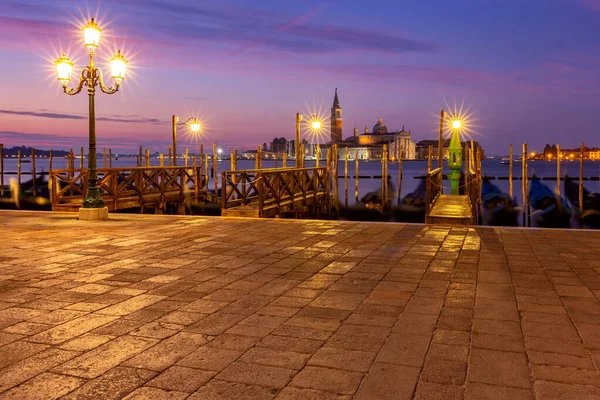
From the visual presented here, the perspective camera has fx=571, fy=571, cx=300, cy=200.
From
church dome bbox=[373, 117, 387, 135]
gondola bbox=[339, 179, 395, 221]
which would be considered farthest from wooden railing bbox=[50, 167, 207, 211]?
church dome bbox=[373, 117, 387, 135]

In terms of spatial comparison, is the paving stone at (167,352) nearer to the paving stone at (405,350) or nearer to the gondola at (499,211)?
the paving stone at (405,350)

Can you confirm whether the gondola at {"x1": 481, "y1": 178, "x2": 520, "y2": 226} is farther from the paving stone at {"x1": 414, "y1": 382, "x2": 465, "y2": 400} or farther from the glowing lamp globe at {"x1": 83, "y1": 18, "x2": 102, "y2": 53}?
the paving stone at {"x1": 414, "y1": 382, "x2": 465, "y2": 400}

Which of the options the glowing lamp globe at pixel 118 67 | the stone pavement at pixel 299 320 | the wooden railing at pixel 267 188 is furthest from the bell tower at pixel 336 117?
the stone pavement at pixel 299 320

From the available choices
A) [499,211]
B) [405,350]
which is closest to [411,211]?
[499,211]

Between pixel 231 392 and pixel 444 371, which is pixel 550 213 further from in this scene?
pixel 231 392

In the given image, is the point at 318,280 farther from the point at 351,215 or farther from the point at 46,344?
the point at 351,215

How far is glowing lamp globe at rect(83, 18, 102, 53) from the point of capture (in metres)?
10.3

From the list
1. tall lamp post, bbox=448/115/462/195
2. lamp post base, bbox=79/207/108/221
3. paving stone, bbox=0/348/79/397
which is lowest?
paving stone, bbox=0/348/79/397

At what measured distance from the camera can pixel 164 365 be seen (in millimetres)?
3068

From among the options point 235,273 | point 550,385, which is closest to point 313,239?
point 235,273

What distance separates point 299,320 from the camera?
3.94 m

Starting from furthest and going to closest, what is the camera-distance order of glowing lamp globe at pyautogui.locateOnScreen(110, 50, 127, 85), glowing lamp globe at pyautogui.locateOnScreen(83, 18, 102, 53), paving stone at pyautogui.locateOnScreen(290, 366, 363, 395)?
glowing lamp globe at pyautogui.locateOnScreen(110, 50, 127, 85), glowing lamp globe at pyautogui.locateOnScreen(83, 18, 102, 53), paving stone at pyautogui.locateOnScreen(290, 366, 363, 395)

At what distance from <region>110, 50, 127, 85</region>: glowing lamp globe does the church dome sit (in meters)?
155

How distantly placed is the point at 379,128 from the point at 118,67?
522 feet
